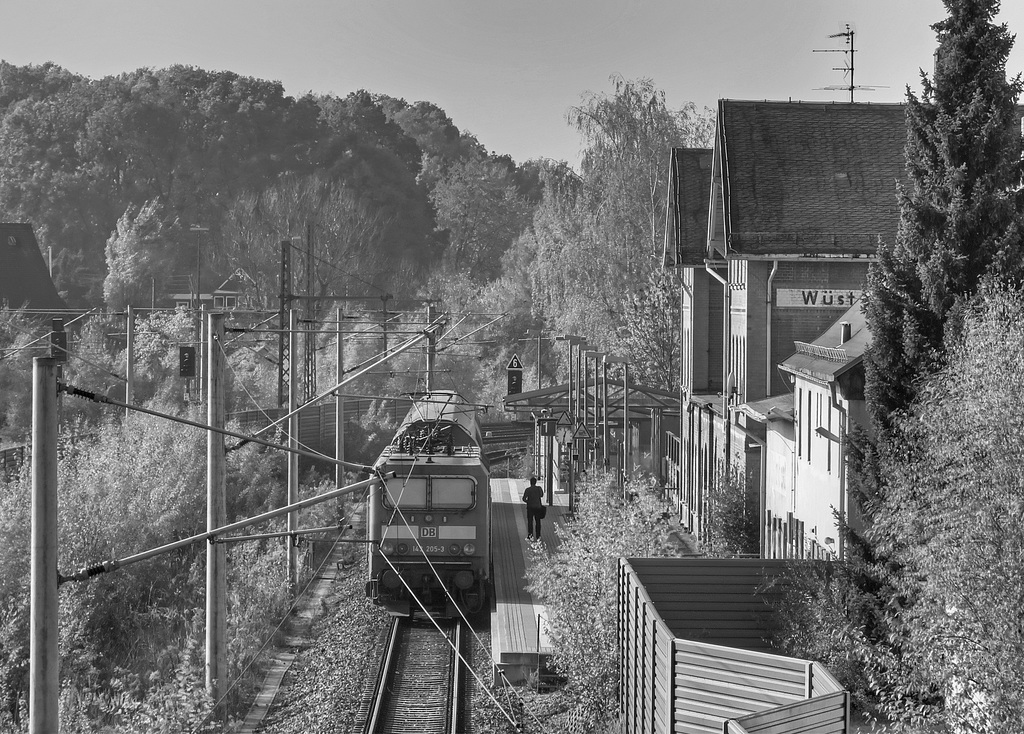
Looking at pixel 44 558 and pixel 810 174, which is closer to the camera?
pixel 44 558

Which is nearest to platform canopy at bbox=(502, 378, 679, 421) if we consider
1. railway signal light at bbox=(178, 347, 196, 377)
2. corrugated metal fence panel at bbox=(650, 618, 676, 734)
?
railway signal light at bbox=(178, 347, 196, 377)

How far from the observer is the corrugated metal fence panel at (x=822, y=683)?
10223 millimetres

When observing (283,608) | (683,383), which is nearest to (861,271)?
(683,383)

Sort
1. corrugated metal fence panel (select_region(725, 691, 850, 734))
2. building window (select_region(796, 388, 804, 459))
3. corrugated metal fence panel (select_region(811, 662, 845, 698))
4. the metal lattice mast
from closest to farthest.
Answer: corrugated metal fence panel (select_region(725, 691, 850, 734))
corrugated metal fence panel (select_region(811, 662, 845, 698))
building window (select_region(796, 388, 804, 459))
the metal lattice mast

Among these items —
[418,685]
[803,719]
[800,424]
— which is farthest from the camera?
[800,424]

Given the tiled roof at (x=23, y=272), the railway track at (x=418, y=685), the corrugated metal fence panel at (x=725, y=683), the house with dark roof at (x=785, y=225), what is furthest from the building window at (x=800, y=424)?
the tiled roof at (x=23, y=272)

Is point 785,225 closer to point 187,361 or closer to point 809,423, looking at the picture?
point 809,423

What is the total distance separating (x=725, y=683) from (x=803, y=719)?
5.58 feet

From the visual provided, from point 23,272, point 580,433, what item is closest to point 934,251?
point 580,433

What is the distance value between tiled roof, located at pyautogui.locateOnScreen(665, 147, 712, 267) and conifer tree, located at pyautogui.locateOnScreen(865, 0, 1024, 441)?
57.6 ft

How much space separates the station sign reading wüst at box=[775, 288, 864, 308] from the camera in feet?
83.3

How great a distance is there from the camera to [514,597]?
2261cm

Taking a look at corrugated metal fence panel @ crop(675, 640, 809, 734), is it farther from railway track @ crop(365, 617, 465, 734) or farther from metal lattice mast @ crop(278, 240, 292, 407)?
metal lattice mast @ crop(278, 240, 292, 407)

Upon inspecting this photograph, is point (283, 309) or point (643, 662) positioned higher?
point (283, 309)
